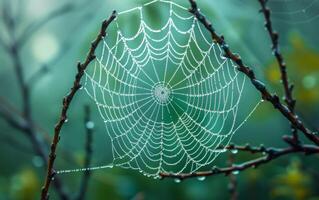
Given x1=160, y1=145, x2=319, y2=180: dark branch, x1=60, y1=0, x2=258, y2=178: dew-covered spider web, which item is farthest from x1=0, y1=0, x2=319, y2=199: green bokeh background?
x1=160, y1=145, x2=319, y2=180: dark branch

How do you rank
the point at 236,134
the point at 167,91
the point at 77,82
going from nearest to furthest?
1. the point at 77,82
2. the point at 167,91
3. the point at 236,134

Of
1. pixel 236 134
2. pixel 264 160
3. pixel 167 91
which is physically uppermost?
pixel 236 134

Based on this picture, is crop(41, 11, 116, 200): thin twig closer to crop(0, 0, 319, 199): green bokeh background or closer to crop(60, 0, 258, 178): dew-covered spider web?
crop(60, 0, 258, 178): dew-covered spider web

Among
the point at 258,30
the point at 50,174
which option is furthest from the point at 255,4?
the point at 50,174

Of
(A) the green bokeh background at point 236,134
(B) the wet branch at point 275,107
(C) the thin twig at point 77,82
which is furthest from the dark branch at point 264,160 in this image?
(A) the green bokeh background at point 236,134

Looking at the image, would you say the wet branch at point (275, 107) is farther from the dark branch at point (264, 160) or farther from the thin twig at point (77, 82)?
the thin twig at point (77, 82)

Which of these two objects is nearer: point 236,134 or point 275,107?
point 275,107

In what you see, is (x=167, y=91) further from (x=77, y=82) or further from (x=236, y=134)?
(x=236, y=134)

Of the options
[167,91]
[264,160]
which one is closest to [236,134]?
[167,91]
